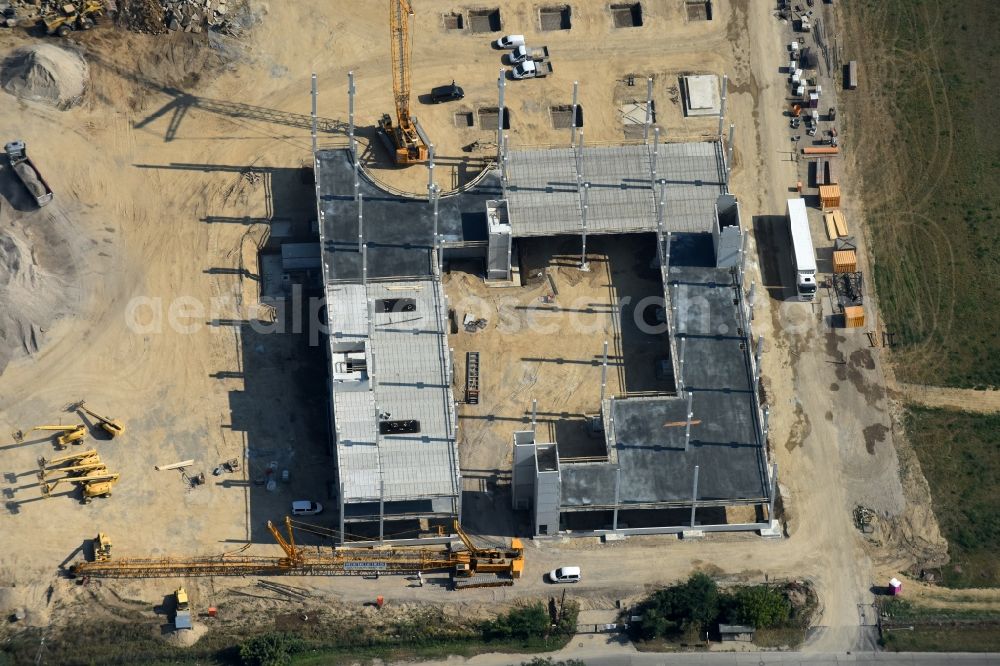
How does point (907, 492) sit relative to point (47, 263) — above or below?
below

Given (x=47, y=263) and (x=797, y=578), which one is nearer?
(x=797, y=578)

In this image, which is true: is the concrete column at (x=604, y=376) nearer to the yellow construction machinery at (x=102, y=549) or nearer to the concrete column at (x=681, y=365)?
the concrete column at (x=681, y=365)

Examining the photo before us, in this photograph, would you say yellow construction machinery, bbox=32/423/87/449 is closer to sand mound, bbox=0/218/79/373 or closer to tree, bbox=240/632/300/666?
sand mound, bbox=0/218/79/373

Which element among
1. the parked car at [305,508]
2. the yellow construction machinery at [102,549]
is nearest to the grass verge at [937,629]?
the parked car at [305,508]

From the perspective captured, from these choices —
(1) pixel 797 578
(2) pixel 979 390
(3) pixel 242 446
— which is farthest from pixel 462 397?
(2) pixel 979 390

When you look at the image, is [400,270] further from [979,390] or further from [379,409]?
[979,390]

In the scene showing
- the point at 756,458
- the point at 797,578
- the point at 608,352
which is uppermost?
the point at 608,352

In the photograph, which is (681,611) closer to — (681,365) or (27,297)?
(681,365)
